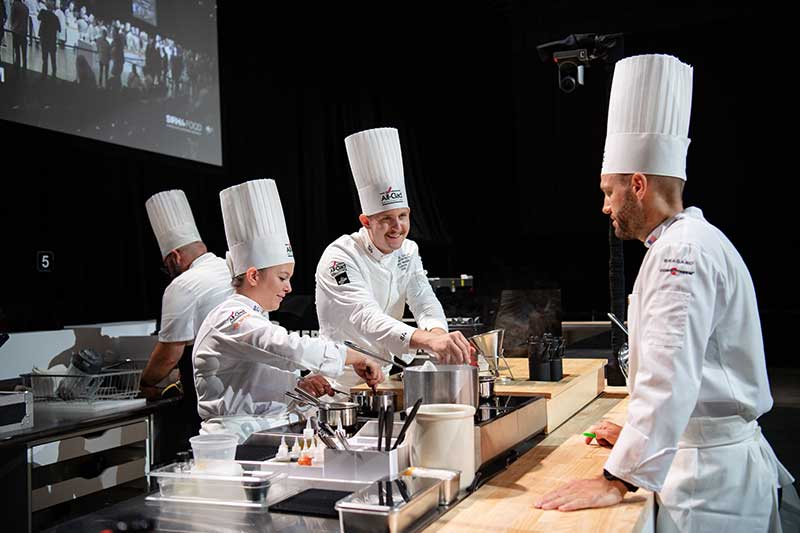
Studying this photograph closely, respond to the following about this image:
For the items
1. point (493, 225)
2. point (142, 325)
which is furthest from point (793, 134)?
point (142, 325)

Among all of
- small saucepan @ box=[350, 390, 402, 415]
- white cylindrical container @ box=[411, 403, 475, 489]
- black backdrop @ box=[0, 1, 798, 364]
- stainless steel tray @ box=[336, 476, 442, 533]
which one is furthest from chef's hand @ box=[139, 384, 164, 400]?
stainless steel tray @ box=[336, 476, 442, 533]

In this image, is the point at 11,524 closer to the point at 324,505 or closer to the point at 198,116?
the point at 324,505

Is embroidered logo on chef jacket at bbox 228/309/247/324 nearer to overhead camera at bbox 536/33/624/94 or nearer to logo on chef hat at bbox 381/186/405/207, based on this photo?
logo on chef hat at bbox 381/186/405/207

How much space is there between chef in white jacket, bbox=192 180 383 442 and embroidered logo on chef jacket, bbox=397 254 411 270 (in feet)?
2.26

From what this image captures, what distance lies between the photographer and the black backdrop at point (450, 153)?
453 cm

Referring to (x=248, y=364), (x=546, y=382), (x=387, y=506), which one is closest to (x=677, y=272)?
(x=387, y=506)

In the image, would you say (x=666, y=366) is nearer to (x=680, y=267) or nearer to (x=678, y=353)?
(x=678, y=353)

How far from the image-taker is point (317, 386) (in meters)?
2.42

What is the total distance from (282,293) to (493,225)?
18.3ft

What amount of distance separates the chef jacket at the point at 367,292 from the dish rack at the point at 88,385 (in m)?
1.01

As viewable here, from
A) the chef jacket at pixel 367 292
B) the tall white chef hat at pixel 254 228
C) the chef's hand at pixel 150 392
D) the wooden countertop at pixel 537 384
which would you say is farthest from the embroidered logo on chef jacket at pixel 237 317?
the chef's hand at pixel 150 392

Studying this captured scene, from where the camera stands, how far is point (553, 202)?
24.5ft

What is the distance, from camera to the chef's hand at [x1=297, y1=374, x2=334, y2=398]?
7.90 feet

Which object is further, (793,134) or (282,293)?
(793,134)
